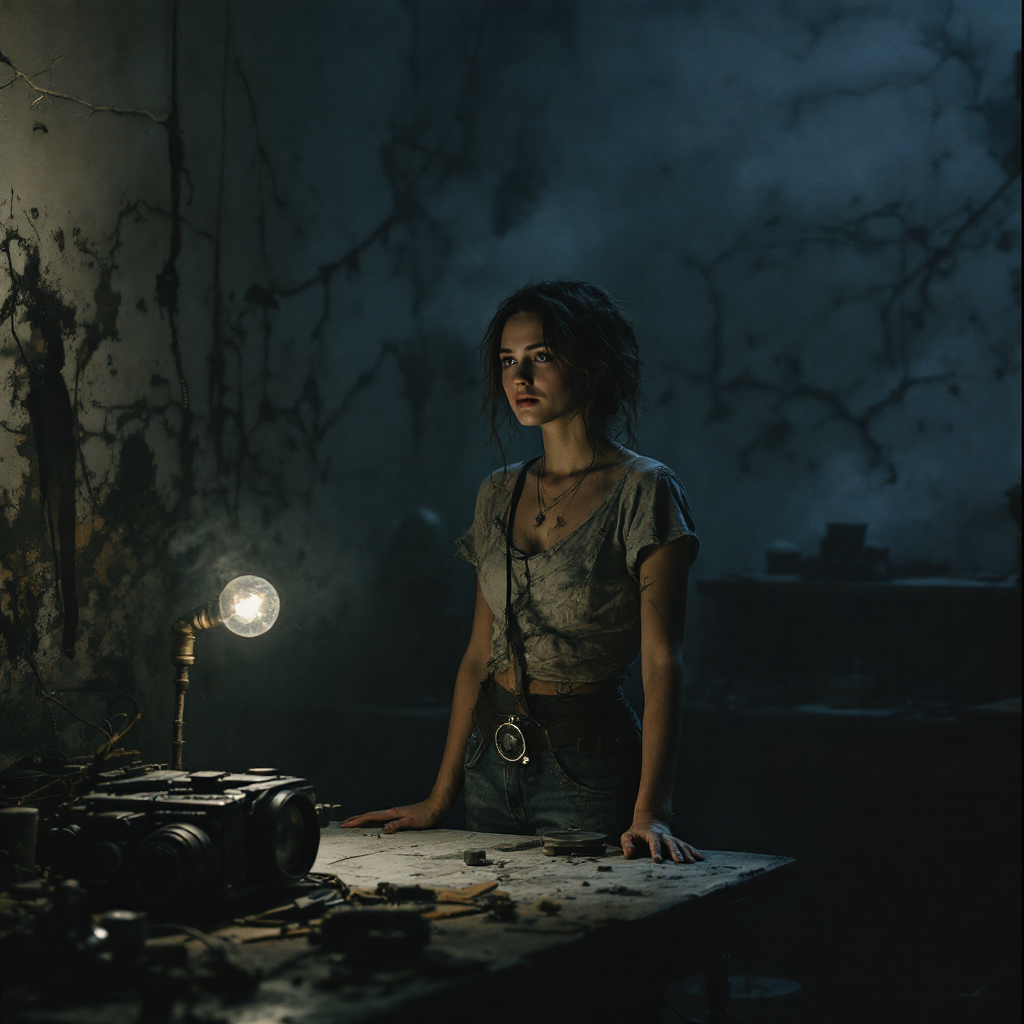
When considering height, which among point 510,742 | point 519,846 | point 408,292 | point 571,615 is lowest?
point 519,846

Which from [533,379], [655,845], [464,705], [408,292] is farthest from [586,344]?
[408,292]

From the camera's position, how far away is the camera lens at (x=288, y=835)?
1594 mm

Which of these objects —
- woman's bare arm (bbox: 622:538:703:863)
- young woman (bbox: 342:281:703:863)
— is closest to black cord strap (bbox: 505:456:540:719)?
young woman (bbox: 342:281:703:863)

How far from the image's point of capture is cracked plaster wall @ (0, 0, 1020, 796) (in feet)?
8.07

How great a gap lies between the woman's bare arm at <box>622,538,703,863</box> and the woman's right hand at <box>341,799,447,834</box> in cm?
47

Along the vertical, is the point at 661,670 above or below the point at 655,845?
above

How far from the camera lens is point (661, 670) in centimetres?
216

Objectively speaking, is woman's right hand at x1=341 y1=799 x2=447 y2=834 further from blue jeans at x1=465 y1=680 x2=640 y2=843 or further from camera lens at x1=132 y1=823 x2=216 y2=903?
camera lens at x1=132 y1=823 x2=216 y2=903

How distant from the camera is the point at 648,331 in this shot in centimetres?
534

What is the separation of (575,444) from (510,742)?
2.18 ft

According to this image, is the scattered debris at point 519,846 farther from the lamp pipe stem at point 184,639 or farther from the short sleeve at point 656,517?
the lamp pipe stem at point 184,639

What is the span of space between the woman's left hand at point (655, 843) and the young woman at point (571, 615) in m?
0.01

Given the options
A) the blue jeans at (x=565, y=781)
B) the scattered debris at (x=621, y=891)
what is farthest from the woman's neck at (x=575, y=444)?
the scattered debris at (x=621, y=891)

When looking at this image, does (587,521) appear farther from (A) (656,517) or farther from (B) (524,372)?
(B) (524,372)
